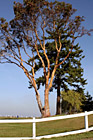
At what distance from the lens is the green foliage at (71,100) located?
118 ft

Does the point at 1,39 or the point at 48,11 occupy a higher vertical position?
the point at 48,11


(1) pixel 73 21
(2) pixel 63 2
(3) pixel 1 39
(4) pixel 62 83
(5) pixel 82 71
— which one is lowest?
(4) pixel 62 83

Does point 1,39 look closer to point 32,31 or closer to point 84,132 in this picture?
point 32,31

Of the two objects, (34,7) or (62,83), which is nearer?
(34,7)

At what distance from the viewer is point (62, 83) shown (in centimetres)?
3133

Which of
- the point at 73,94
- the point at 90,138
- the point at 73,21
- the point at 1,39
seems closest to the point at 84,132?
the point at 90,138

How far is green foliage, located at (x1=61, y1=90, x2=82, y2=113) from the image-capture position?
35.9m

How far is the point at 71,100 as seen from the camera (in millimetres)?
36438

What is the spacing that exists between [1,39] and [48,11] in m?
7.14

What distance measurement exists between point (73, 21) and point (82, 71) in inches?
401

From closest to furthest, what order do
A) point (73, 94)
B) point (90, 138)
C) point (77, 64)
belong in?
1. point (90, 138)
2. point (77, 64)
3. point (73, 94)

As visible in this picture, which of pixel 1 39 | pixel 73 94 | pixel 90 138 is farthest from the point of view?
pixel 73 94

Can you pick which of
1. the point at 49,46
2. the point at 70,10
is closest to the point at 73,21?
the point at 70,10

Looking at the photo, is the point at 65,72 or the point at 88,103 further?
the point at 88,103
